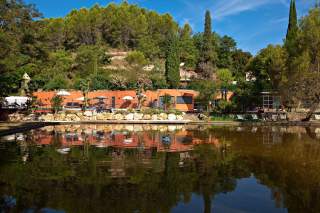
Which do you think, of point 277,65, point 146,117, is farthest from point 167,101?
point 277,65

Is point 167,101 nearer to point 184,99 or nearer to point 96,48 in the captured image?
point 184,99

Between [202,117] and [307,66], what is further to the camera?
[202,117]

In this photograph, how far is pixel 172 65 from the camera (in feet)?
164

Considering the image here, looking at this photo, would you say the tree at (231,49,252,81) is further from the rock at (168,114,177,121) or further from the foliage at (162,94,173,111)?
the rock at (168,114,177,121)

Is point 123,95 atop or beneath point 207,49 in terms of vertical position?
beneath

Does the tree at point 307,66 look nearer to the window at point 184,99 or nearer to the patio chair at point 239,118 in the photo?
the patio chair at point 239,118

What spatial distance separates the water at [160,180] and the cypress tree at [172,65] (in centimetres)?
3540

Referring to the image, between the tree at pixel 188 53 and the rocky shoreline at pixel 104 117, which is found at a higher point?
the tree at pixel 188 53

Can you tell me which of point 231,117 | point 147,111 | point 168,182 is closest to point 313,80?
point 231,117

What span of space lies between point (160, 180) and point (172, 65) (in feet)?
138

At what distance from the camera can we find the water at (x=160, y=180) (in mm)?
6684

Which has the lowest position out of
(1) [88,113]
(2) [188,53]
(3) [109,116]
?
(3) [109,116]

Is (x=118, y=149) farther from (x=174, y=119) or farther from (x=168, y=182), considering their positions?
(x=174, y=119)

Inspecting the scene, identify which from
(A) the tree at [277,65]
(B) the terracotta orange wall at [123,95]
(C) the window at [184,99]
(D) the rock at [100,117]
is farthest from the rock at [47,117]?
(A) the tree at [277,65]
